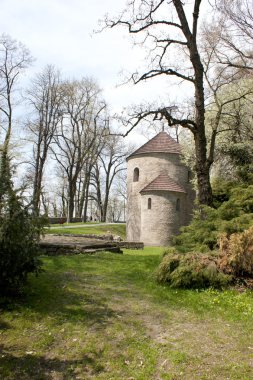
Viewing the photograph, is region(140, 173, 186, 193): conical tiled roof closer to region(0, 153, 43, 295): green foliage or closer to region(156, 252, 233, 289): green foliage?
region(156, 252, 233, 289): green foliage

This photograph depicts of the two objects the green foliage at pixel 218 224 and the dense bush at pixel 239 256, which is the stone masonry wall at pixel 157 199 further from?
the dense bush at pixel 239 256

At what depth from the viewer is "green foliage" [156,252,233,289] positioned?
301 inches

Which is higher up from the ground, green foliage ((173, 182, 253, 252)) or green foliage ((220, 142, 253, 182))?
green foliage ((220, 142, 253, 182))

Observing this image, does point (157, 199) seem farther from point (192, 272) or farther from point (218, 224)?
Result: point (192, 272)

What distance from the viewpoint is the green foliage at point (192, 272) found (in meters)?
7.64

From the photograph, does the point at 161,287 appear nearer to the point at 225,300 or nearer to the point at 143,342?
the point at 225,300

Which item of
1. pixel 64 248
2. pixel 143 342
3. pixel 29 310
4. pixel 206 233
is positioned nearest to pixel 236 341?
pixel 143 342

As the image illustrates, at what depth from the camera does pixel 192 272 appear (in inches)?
304

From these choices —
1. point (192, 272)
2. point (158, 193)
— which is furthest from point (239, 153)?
point (192, 272)

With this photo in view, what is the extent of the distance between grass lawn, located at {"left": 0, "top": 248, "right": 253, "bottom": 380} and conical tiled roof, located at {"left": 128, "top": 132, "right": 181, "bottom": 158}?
20701 mm

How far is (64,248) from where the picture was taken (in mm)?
12258

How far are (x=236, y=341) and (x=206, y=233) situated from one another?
13.8 ft

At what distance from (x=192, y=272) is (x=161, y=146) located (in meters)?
21.6

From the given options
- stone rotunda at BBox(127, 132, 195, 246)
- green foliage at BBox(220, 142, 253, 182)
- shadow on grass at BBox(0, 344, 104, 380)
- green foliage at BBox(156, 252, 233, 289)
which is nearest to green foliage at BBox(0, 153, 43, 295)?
shadow on grass at BBox(0, 344, 104, 380)
